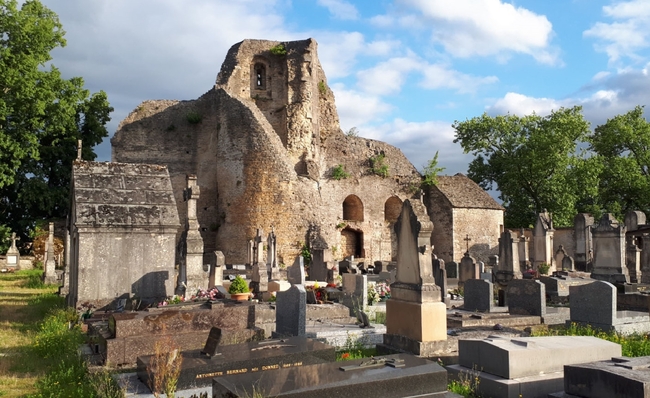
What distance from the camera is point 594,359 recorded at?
5520 millimetres

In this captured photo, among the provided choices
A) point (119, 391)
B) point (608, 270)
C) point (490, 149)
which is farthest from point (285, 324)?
point (490, 149)

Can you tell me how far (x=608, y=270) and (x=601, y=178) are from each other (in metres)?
24.3

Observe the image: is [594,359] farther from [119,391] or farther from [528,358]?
[119,391]

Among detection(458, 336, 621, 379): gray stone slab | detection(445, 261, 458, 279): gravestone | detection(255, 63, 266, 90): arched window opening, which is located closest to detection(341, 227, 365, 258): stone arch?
detection(255, 63, 266, 90): arched window opening

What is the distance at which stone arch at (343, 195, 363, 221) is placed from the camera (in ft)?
100.0

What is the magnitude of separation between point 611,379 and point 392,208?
2747cm

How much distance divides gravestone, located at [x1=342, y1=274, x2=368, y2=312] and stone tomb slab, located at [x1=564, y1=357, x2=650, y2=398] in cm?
559

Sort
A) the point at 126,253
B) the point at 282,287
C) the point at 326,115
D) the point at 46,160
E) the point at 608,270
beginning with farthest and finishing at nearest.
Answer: the point at 326,115
the point at 46,160
the point at 608,270
the point at 282,287
the point at 126,253

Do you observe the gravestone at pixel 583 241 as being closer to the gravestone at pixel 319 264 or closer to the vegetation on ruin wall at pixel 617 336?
the gravestone at pixel 319 264

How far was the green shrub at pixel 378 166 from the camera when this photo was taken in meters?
31.0

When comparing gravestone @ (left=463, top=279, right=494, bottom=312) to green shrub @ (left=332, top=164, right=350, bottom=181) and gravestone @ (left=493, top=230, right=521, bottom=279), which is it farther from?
green shrub @ (left=332, top=164, right=350, bottom=181)

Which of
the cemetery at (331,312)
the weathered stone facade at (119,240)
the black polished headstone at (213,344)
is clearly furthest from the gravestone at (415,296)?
the weathered stone facade at (119,240)

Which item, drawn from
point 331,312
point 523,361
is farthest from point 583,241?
point 523,361

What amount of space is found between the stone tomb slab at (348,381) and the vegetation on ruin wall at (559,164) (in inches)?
1144
